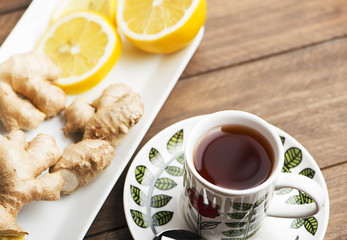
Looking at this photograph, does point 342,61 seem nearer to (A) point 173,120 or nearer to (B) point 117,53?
(A) point 173,120

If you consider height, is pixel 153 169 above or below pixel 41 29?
below

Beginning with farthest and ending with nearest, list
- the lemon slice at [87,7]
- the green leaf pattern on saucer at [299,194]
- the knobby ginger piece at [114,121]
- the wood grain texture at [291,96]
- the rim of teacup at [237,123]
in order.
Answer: the lemon slice at [87,7] < the wood grain texture at [291,96] < the knobby ginger piece at [114,121] < the green leaf pattern on saucer at [299,194] < the rim of teacup at [237,123]

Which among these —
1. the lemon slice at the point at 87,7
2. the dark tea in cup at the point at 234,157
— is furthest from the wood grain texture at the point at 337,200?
the lemon slice at the point at 87,7

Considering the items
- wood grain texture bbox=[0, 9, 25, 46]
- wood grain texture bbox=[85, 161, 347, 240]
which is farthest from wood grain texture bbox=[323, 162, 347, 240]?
wood grain texture bbox=[0, 9, 25, 46]

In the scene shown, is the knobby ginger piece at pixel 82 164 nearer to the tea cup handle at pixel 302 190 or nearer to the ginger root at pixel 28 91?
the ginger root at pixel 28 91

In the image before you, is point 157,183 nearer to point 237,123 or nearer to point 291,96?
point 237,123

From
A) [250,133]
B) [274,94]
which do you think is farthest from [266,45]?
[250,133]
